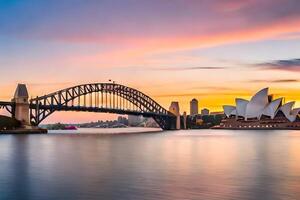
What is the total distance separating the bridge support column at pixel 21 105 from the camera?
4370 inches

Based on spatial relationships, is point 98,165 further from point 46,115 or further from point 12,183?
point 46,115

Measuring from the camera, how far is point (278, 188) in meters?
23.2

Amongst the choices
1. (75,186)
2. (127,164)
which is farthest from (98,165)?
(75,186)

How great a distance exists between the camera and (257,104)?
176 m

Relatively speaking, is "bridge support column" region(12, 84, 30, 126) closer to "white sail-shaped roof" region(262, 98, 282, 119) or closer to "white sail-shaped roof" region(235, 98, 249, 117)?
"white sail-shaped roof" region(262, 98, 282, 119)

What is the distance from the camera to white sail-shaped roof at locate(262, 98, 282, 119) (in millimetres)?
173225

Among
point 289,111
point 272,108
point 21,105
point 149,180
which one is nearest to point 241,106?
point 272,108

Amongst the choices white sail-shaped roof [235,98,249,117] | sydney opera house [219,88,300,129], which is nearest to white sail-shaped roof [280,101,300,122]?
sydney opera house [219,88,300,129]

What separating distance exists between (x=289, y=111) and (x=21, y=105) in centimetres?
10595

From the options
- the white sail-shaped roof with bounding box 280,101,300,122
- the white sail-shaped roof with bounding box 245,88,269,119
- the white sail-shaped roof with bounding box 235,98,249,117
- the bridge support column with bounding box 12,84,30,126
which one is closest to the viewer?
the bridge support column with bounding box 12,84,30,126

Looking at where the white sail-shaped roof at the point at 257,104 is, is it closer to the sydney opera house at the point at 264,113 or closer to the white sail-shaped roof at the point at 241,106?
the sydney opera house at the point at 264,113

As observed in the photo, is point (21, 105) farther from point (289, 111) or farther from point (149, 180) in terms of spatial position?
point (289, 111)

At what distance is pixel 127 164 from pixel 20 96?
81.9 m

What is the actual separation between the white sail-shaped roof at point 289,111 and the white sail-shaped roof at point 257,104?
27.8 ft
